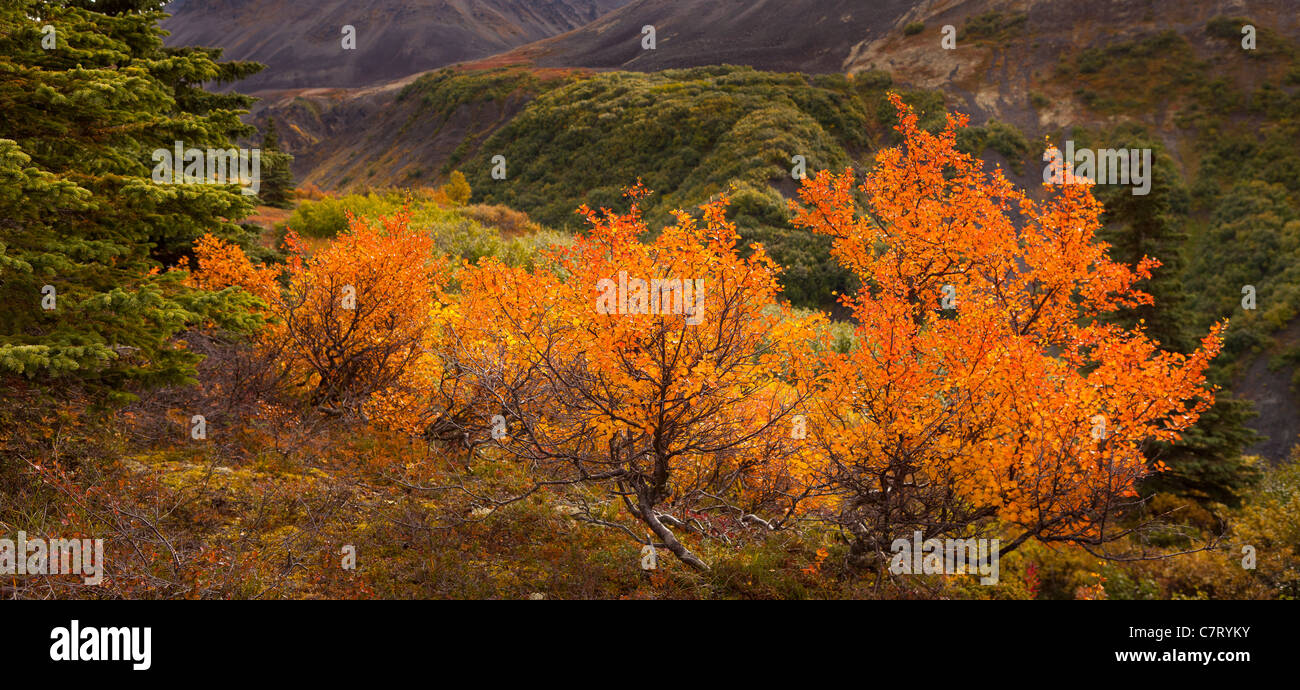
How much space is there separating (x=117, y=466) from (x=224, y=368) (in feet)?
10.7

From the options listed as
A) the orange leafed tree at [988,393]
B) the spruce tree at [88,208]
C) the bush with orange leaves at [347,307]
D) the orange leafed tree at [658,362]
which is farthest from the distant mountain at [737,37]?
the spruce tree at [88,208]

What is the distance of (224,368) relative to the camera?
35.9 feet

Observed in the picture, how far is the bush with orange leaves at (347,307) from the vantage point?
1070 cm

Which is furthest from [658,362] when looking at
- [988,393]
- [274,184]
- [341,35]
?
[341,35]

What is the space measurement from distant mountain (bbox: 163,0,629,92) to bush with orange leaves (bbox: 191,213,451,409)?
146m

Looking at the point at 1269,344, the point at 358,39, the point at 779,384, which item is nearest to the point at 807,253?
the point at 1269,344

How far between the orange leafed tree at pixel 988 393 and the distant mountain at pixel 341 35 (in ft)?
498

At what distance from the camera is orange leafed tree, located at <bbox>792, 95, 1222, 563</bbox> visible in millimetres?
6262

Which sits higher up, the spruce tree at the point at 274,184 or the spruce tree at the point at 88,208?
the spruce tree at the point at 274,184

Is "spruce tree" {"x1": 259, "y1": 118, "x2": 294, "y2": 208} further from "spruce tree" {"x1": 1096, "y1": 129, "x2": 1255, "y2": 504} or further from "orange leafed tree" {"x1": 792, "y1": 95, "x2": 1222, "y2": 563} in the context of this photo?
"spruce tree" {"x1": 1096, "y1": 129, "x2": 1255, "y2": 504}

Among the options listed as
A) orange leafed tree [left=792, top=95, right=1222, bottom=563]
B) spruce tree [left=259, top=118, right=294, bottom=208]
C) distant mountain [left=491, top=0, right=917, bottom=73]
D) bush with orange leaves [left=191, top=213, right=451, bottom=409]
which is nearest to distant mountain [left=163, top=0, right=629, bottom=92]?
distant mountain [left=491, top=0, right=917, bottom=73]

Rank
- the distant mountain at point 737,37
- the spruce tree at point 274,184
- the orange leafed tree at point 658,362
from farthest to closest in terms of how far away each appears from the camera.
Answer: the distant mountain at point 737,37 → the spruce tree at point 274,184 → the orange leafed tree at point 658,362

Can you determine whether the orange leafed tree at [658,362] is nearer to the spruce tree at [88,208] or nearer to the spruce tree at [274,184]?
the spruce tree at [88,208]
